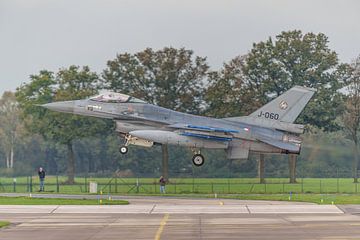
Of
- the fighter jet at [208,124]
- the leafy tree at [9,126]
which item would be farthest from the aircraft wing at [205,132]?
the leafy tree at [9,126]

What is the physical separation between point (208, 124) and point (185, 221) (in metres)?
19.6

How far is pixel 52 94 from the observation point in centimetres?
7906

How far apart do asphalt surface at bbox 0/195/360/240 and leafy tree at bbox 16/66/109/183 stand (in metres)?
32.4

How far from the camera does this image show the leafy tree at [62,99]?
2940 inches

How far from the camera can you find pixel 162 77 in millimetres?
74375

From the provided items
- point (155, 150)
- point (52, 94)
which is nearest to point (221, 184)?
point (52, 94)

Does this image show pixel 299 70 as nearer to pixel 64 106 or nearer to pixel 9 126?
pixel 64 106

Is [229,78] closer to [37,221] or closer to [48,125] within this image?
[48,125]

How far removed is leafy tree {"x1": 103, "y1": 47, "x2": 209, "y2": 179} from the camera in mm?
74188

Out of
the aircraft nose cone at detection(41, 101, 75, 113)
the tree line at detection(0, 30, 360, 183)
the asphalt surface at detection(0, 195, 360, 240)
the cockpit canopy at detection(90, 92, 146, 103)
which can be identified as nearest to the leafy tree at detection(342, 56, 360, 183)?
the tree line at detection(0, 30, 360, 183)

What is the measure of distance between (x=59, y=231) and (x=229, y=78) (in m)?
48.6

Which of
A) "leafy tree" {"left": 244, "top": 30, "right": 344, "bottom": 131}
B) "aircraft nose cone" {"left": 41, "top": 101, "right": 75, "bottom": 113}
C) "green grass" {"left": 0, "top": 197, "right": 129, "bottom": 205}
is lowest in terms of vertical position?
"green grass" {"left": 0, "top": 197, "right": 129, "bottom": 205}

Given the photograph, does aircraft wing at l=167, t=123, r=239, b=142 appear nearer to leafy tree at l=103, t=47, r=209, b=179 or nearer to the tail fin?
the tail fin

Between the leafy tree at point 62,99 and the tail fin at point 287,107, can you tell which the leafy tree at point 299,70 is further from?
the tail fin at point 287,107
